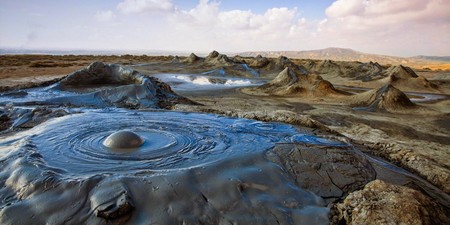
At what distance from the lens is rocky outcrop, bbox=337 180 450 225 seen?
256 cm


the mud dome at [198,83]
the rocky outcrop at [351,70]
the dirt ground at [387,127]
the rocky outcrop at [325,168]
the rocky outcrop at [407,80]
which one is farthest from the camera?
the rocky outcrop at [351,70]

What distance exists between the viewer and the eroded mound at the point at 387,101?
10.5m

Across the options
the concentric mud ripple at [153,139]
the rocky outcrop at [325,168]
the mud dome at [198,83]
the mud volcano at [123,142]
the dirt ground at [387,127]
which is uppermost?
the mud volcano at [123,142]

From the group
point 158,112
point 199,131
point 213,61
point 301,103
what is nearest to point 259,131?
point 199,131

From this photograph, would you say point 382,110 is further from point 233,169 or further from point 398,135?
point 233,169

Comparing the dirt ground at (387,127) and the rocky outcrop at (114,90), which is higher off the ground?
the rocky outcrop at (114,90)

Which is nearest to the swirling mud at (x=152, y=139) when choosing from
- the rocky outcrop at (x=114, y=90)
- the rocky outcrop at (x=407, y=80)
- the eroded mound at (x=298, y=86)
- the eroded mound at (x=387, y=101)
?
the rocky outcrop at (x=114, y=90)

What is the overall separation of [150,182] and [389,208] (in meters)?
2.10

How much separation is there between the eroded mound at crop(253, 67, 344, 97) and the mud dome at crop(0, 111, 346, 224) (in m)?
9.35

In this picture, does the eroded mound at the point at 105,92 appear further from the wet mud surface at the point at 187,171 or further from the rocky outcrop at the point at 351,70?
the rocky outcrop at the point at 351,70

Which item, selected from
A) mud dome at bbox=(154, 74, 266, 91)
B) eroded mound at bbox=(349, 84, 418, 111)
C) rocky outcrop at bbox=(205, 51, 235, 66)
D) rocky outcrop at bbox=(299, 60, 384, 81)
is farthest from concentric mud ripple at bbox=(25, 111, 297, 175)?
rocky outcrop at bbox=(205, 51, 235, 66)

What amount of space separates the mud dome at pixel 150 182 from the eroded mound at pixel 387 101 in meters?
7.47

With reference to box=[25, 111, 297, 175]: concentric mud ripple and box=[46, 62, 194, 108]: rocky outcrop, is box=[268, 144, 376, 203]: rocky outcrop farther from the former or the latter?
box=[46, 62, 194, 108]: rocky outcrop

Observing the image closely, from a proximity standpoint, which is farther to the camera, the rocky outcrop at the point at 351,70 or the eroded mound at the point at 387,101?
the rocky outcrop at the point at 351,70
